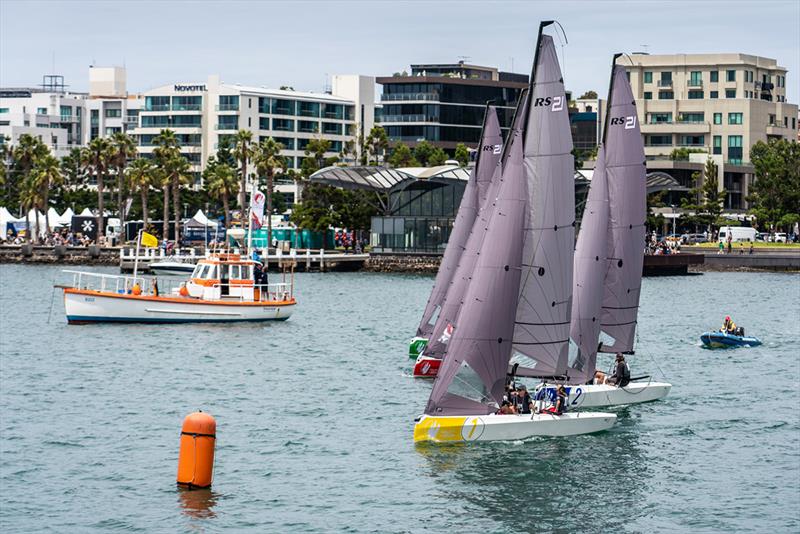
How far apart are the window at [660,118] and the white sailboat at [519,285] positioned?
156 metres

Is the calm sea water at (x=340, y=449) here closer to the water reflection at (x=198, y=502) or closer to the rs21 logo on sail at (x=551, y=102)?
the water reflection at (x=198, y=502)

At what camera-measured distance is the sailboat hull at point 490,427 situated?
37.5m

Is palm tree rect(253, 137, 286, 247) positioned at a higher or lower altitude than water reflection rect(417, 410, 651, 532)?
higher

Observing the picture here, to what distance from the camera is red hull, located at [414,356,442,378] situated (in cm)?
5219

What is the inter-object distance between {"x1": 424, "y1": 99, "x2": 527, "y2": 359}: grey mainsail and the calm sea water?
2364mm

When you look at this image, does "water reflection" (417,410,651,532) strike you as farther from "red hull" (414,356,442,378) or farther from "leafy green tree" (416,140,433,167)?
"leafy green tree" (416,140,433,167)

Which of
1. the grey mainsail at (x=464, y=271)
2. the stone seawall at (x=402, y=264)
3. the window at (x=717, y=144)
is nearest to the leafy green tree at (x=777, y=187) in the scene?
the window at (x=717, y=144)

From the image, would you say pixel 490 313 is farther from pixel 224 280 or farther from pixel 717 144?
pixel 717 144

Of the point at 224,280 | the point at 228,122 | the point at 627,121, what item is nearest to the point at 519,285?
the point at 627,121

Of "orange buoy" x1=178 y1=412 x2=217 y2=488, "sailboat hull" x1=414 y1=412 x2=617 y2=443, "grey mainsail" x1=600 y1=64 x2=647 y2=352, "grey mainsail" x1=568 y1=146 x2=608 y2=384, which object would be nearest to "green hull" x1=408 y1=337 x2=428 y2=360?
"grey mainsail" x1=600 y1=64 x2=647 y2=352

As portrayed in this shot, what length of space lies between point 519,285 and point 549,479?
234 inches

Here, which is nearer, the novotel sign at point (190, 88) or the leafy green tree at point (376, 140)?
the leafy green tree at point (376, 140)

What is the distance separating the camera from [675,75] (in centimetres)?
19550

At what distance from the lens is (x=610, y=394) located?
147 feet
